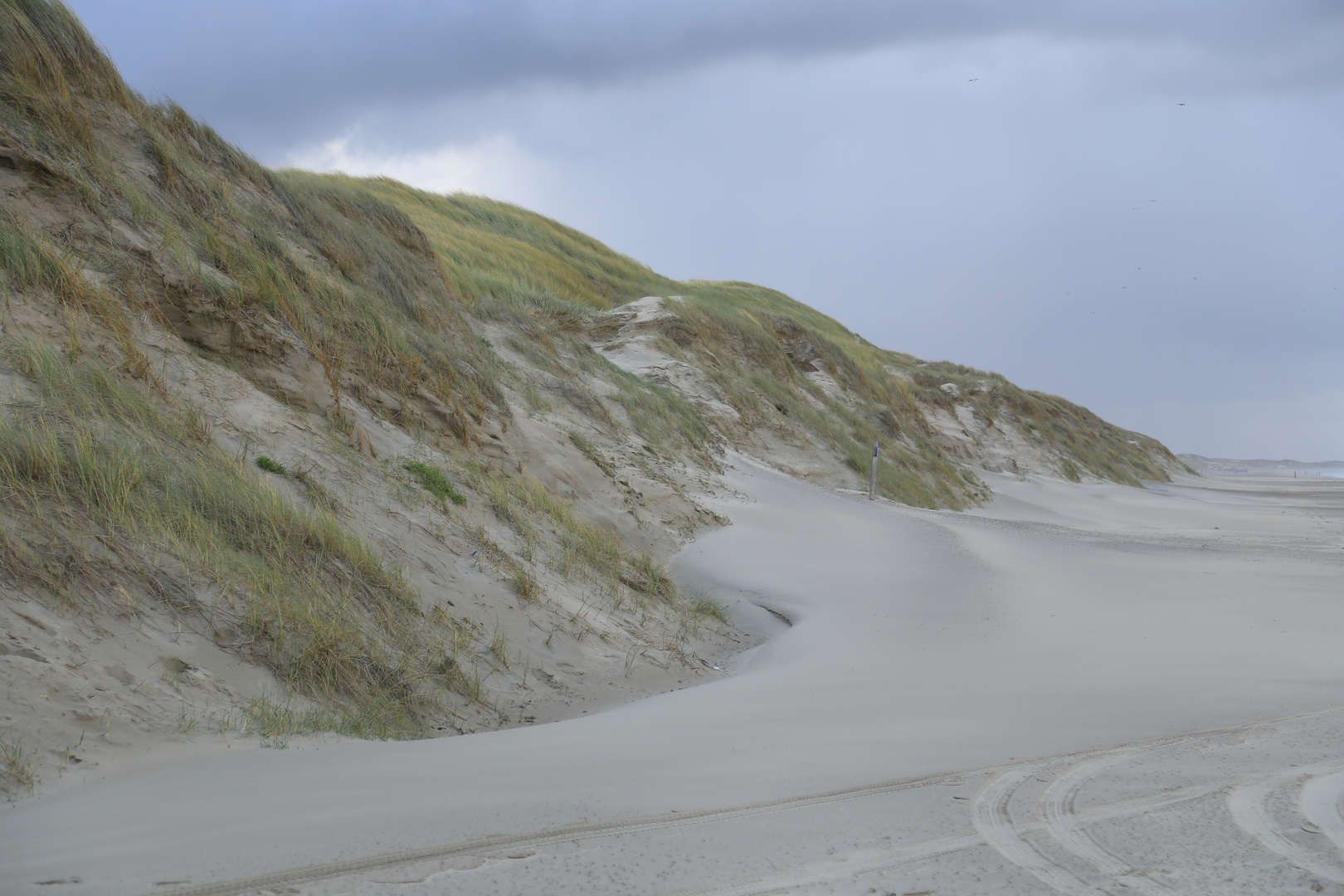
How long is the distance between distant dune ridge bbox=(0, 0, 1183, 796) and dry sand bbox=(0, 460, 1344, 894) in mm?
602

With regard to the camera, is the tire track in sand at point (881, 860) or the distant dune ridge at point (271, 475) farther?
the distant dune ridge at point (271, 475)

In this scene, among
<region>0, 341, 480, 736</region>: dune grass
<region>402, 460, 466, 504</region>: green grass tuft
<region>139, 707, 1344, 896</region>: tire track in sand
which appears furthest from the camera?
<region>402, 460, 466, 504</region>: green grass tuft

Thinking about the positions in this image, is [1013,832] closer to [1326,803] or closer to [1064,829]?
[1064,829]

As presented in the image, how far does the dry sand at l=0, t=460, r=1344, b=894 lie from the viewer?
2195 mm

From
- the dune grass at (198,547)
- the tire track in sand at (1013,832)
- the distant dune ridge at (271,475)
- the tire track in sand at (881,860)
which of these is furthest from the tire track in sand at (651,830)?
the dune grass at (198,547)

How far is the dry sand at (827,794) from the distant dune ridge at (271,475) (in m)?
0.60

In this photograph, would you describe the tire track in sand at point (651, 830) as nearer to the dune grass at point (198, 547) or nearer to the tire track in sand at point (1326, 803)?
the tire track in sand at point (1326, 803)

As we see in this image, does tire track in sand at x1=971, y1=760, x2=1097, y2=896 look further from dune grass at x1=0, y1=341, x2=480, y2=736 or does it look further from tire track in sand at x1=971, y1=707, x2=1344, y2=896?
dune grass at x1=0, y1=341, x2=480, y2=736

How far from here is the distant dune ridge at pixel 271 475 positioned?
3.58 metres

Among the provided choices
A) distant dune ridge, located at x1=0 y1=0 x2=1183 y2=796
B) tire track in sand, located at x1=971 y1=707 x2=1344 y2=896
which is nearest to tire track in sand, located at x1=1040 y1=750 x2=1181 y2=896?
tire track in sand, located at x1=971 y1=707 x2=1344 y2=896

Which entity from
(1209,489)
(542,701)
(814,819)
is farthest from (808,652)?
(1209,489)

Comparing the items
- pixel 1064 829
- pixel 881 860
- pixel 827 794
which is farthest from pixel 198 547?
pixel 1064 829

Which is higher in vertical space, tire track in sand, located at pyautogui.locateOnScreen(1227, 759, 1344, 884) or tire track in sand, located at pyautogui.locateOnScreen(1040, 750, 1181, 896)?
tire track in sand, located at pyautogui.locateOnScreen(1227, 759, 1344, 884)

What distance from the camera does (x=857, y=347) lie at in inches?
1553
